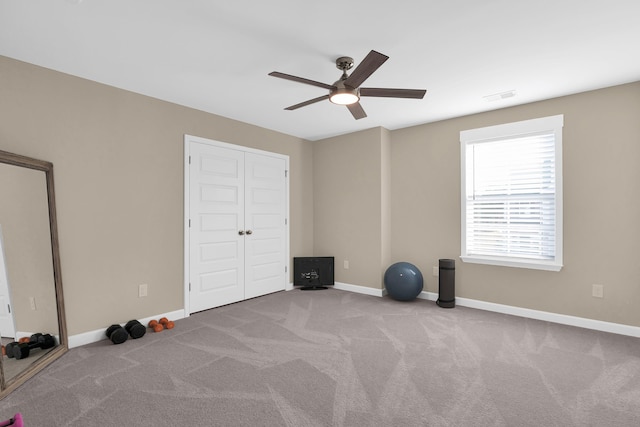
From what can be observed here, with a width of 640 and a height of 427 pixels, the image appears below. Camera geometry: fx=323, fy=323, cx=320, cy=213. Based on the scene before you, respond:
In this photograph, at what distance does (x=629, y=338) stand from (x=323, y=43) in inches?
152

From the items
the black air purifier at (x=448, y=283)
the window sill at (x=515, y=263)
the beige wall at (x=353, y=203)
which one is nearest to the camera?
the window sill at (x=515, y=263)

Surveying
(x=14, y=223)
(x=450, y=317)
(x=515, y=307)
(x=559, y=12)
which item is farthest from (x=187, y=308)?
(x=559, y=12)

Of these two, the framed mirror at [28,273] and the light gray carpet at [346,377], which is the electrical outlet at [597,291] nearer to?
the light gray carpet at [346,377]

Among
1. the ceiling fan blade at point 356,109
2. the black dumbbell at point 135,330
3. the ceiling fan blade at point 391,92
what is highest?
the ceiling fan blade at point 391,92

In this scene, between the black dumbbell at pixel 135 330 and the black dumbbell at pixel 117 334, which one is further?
the black dumbbell at pixel 135 330

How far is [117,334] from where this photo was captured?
9.61 ft

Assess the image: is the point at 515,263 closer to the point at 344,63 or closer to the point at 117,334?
the point at 344,63

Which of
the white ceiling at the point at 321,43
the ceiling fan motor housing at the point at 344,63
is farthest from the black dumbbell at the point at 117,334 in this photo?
the ceiling fan motor housing at the point at 344,63

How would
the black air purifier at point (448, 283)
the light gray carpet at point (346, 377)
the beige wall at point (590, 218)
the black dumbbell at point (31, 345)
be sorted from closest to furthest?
the light gray carpet at point (346, 377) < the black dumbbell at point (31, 345) < the beige wall at point (590, 218) < the black air purifier at point (448, 283)

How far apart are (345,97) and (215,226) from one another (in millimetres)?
2438

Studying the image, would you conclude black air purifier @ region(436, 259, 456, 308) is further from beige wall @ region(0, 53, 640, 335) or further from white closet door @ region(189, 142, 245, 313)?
white closet door @ region(189, 142, 245, 313)

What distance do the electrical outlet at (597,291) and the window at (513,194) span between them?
1.16ft

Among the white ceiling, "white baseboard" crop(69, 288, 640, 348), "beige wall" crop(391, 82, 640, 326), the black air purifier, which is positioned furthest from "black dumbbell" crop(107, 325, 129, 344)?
"beige wall" crop(391, 82, 640, 326)

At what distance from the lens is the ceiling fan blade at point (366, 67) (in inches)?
77.3
